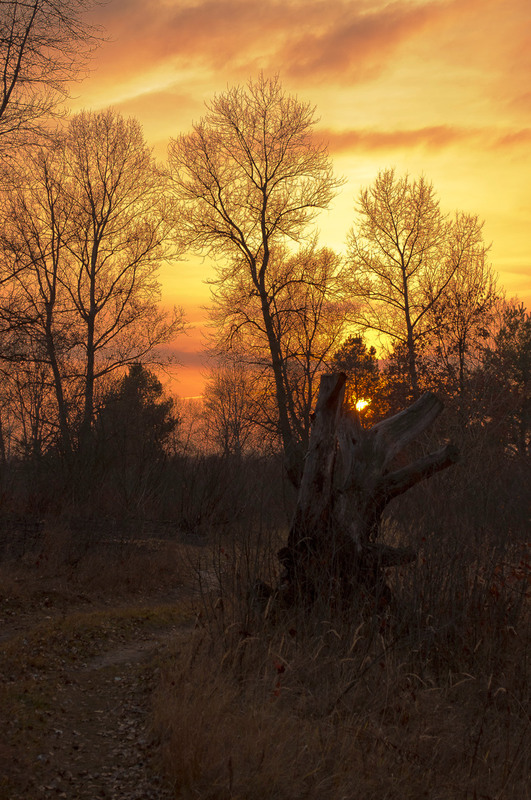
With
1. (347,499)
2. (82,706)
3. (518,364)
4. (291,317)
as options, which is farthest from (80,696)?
(518,364)

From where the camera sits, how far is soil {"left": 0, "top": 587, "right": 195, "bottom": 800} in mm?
4461

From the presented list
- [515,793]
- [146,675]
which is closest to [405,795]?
[515,793]

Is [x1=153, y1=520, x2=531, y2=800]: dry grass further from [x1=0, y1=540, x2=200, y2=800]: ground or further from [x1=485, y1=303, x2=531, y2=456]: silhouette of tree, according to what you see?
[x1=485, y1=303, x2=531, y2=456]: silhouette of tree

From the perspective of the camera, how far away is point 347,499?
22.2 feet

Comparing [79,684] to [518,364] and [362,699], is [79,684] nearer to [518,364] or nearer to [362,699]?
[362,699]

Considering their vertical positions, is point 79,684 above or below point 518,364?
below

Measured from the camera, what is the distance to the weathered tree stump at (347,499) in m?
6.54

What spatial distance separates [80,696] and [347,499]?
3164 millimetres

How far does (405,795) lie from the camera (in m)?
4.30

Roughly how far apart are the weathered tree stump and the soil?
67.0 inches

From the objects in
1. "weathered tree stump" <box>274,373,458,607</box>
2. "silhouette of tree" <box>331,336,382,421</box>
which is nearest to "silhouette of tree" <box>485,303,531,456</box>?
"silhouette of tree" <box>331,336,382,421</box>

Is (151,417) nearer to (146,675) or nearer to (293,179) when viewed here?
(293,179)

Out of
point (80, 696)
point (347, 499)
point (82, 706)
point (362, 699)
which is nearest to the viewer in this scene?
point (362, 699)

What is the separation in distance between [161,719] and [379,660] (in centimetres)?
192
